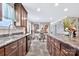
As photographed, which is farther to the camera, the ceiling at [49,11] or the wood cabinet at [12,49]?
the ceiling at [49,11]

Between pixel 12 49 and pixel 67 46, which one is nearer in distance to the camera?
pixel 67 46

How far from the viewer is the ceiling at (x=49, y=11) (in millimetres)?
4496

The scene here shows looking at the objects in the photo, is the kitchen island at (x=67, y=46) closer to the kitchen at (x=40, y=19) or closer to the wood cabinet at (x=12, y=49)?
the kitchen at (x=40, y=19)

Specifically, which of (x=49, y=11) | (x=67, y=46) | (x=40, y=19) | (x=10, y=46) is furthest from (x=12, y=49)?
(x=40, y=19)

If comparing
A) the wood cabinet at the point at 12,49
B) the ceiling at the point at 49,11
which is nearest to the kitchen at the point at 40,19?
the ceiling at the point at 49,11

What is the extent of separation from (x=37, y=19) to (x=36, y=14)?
285 millimetres

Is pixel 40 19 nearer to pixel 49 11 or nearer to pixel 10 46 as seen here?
pixel 49 11

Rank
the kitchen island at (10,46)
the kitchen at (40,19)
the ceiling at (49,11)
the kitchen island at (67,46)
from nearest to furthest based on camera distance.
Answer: the kitchen island at (67,46)
the kitchen island at (10,46)
the kitchen at (40,19)
the ceiling at (49,11)

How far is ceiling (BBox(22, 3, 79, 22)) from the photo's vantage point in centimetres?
450

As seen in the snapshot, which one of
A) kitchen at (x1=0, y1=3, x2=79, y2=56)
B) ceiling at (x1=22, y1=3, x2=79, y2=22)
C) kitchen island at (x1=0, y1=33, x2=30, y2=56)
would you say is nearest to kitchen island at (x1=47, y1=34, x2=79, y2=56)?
kitchen at (x1=0, y1=3, x2=79, y2=56)

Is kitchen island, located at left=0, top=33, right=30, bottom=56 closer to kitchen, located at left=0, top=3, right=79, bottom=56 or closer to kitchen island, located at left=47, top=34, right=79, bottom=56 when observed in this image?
kitchen, located at left=0, top=3, right=79, bottom=56

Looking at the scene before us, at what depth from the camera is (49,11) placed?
5238 mm

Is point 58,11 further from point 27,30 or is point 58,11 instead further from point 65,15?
point 27,30

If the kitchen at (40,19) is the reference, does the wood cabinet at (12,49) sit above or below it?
below
